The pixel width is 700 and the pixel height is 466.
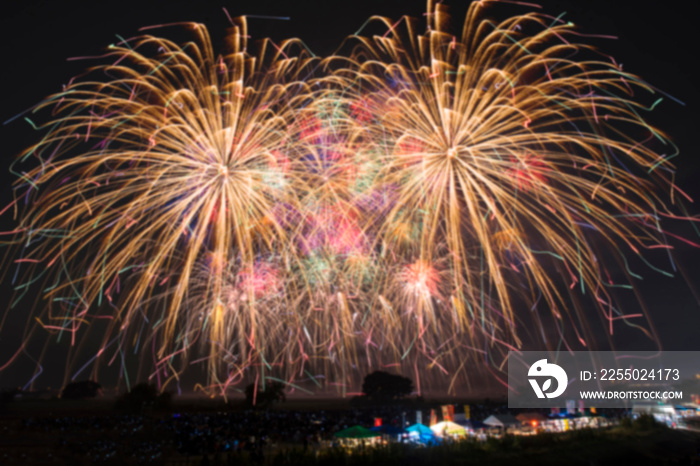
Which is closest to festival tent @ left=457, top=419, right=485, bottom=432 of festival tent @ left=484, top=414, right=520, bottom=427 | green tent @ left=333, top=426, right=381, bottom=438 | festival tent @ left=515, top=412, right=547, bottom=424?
festival tent @ left=484, top=414, right=520, bottom=427

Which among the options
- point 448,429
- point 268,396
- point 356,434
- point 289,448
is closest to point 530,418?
point 448,429

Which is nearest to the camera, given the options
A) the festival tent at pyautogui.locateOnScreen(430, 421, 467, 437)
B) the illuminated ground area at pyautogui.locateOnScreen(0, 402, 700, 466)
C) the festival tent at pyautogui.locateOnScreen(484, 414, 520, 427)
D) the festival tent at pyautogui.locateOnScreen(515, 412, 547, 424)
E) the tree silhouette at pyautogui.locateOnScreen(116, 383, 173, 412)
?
the illuminated ground area at pyautogui.locateOnScreen(0, 402, 700, 466)

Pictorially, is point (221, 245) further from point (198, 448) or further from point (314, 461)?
point (198, 448)

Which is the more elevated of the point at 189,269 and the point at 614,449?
the point at 189,269

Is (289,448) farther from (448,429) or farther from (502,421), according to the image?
(502,421)

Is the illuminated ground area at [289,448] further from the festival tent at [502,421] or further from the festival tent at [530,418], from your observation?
the festival tent at [530,418]

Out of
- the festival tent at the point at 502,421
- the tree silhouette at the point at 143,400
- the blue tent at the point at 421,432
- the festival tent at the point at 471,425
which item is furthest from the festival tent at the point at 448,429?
the tree silhouette at the point at 143,400

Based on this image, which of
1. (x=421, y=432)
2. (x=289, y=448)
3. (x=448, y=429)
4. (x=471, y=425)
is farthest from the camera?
(x=471, y=425)

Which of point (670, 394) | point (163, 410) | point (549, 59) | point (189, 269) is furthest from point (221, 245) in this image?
point (163, 410)

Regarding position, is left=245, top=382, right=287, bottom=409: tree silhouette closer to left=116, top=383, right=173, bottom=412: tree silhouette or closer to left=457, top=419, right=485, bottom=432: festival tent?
→ left=116, top=383, right=173, bottom=412: tree silhouette
